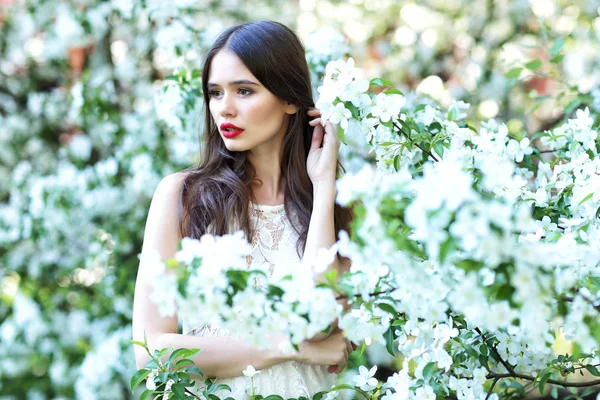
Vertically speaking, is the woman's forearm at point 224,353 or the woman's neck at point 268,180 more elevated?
the woman's neck at point 268,180

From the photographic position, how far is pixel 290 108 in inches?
79.4

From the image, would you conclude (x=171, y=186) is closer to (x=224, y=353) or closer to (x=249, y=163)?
(x=249, y=163)

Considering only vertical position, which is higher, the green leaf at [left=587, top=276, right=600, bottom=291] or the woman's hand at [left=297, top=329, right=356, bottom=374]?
the green leaf at [left=587, top=276, right=600, bottom=291]

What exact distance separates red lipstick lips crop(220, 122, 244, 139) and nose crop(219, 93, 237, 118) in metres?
0.02

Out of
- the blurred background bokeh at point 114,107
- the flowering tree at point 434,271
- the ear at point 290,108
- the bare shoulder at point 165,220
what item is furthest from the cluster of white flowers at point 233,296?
the blurred background bokeh at point 114,107

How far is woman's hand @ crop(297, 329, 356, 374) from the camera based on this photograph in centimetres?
175

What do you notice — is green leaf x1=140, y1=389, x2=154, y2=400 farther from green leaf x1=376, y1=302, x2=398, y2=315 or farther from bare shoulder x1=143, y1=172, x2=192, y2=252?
green leaf x1=376, y1=302, x2=398, y2=315

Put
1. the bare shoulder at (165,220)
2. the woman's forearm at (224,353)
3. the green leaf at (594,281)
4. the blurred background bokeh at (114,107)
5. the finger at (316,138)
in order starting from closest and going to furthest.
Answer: the green leaf at (594,281) → the woman's forearm at (224,353) → the bare shoulder at (165,220) → the finger at (316,138) → the blurred background bokeh at (114,107)

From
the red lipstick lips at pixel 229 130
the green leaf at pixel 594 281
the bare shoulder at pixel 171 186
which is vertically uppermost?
the red lipstick lips at pixel 229 130

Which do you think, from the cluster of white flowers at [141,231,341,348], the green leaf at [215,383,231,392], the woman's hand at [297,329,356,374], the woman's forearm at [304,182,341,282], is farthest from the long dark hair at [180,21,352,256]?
the cluster of white flowers at [141,231,341,348]

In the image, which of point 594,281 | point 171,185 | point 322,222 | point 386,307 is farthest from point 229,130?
point 594,281

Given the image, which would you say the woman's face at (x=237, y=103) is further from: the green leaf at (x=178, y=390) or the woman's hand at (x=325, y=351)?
the green leaf at (x=178, y=390)

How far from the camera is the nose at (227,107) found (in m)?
1.87

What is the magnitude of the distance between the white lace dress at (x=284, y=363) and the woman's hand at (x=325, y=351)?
6 cm
